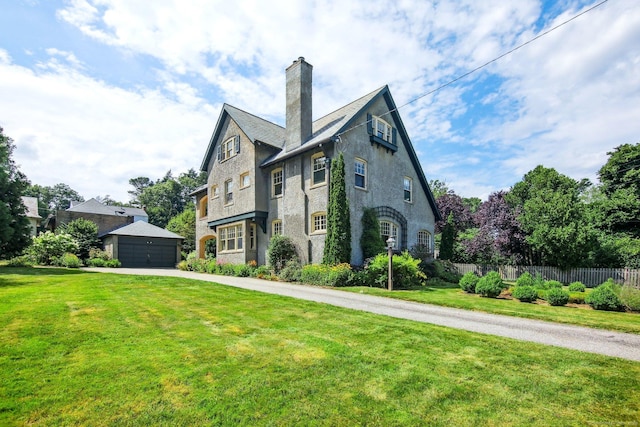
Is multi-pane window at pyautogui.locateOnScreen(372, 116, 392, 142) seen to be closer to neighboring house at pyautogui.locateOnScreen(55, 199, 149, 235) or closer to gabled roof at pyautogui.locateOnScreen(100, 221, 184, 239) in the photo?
gabled roof at pyautogui.locateOnScreen(100, 221, 184, 239)

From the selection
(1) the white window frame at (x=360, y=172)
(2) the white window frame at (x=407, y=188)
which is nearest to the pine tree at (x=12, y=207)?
(1) the white window frame at (x=360, y=172)

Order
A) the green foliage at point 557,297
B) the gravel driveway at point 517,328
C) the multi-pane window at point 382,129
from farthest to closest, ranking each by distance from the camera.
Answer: the multi-pane window at point 382,129 → the green foliage at point 557,297 → the gravel driveway at point 517,328

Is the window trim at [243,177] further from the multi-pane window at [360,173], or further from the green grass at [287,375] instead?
the green grass at [287,375]

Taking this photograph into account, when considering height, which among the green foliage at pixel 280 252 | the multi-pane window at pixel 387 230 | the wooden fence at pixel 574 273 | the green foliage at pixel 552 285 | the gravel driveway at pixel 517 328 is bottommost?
the wooden fence at pixel 574 273

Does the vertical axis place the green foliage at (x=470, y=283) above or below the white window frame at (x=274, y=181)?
below

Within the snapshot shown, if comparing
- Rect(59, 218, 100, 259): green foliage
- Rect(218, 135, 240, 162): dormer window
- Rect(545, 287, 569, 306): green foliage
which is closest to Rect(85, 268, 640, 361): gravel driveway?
Rect(545, 287, 569, 306): green foliage

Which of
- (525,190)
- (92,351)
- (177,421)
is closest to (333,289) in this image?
(92,351)

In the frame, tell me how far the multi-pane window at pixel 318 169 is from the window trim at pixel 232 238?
6.41 meters

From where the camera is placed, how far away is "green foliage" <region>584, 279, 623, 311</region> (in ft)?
29.7

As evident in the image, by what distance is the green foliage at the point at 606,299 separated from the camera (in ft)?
29.7

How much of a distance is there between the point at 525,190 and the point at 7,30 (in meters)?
33.2

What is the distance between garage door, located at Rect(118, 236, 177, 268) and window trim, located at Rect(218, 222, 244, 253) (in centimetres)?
964

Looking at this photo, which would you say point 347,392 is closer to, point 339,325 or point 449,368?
point 449,368

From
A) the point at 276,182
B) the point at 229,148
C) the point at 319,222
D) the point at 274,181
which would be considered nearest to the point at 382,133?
the point at 319,222
